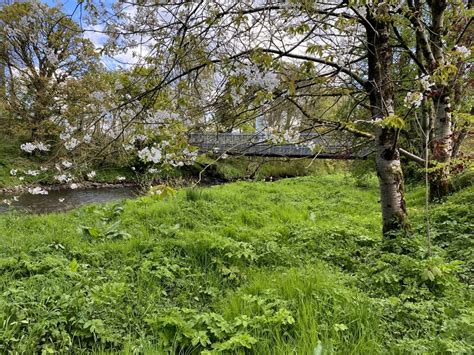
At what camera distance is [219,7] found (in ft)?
8.48

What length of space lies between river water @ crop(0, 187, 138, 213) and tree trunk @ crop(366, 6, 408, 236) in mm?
8553

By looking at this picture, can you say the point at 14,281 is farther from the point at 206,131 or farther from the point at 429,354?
the point at 429,354

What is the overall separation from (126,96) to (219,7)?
1066 millimetres

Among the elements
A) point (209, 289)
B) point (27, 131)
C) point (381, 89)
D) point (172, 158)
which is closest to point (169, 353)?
point (209, 289)

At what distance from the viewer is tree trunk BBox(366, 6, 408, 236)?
315 cm

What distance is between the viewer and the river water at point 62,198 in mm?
10531

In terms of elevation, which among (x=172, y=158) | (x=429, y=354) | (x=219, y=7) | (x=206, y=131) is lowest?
(x=429, y=354)

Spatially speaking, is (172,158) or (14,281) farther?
(172,158)

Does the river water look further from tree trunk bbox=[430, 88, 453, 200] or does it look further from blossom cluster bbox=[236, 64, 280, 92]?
tree trunk bbox=[430, 88, 453, 200]

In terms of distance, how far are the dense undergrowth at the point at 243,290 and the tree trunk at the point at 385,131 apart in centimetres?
40

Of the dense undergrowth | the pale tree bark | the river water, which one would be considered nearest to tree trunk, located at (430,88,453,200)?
the pale tree bark

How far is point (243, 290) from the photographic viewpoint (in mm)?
2521

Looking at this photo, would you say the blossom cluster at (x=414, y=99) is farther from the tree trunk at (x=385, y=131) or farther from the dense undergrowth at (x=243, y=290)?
the dense undergrowth at (x=243, y=290)

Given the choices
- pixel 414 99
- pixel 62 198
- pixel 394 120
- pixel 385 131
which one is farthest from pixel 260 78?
pixel 62 198
